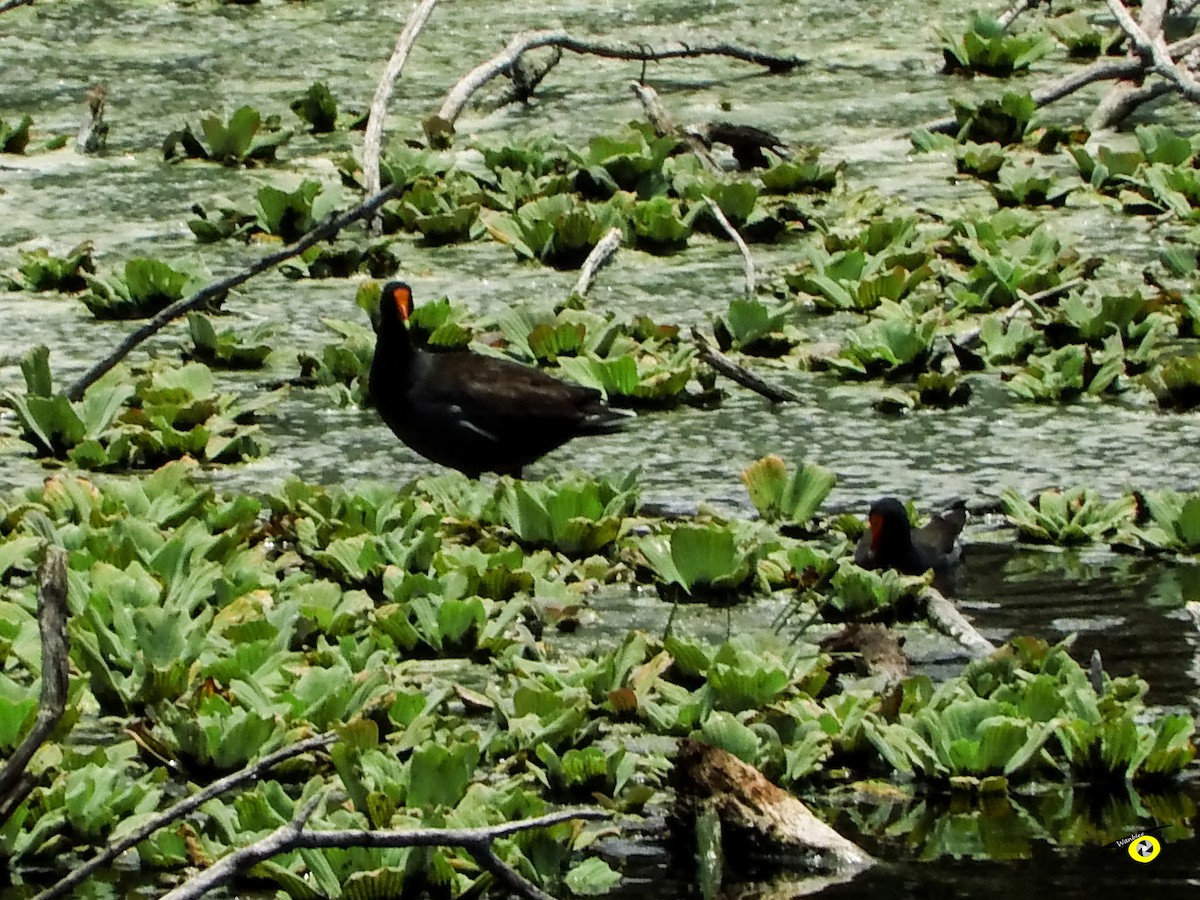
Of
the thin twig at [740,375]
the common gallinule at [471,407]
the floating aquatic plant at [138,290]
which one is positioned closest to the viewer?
the common gallinule at [471,407]

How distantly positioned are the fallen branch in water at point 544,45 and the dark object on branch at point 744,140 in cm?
92

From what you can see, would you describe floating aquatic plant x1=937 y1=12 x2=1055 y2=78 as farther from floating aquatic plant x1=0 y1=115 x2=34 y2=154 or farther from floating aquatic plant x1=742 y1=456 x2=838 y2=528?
floating aquatic plant x1=742 y1=456 x2=838 y2=528

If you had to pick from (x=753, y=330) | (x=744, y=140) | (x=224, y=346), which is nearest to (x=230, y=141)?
(x=744, y=140)

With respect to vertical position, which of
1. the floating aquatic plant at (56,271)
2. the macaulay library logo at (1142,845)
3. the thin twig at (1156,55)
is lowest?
the floating aquatic plant at (56,271)

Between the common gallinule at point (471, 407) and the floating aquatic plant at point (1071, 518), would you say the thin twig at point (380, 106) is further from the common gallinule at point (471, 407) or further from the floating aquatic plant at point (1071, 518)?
the floating aquatic plant at point (1071, 518)

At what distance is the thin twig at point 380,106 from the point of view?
919 cm

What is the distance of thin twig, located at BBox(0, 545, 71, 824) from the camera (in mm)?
3293

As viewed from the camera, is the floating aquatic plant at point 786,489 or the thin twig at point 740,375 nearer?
the floating aquatic plant at point 786,489

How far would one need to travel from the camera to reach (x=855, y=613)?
5.38 meters

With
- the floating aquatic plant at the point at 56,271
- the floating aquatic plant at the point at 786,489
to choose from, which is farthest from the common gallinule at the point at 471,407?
the floating aquatic plant at the point at 56,271

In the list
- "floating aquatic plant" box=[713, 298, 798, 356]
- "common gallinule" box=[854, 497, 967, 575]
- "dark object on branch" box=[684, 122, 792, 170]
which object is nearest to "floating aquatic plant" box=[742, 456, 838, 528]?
"common gallinule" box=[854, 497, 967, 575]

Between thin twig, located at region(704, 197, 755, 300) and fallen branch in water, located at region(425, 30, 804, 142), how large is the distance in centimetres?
167

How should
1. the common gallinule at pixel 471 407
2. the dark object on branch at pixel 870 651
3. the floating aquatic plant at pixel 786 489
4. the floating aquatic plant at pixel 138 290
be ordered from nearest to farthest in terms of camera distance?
1. the dark object on branch at pixel 870 651
2. the floating aquatic plant at pixel 786 489
3. the common gallinule at pixel 471 407
4. the floating aquatic plant at pixel 138 290

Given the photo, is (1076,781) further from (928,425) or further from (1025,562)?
(928,425)
